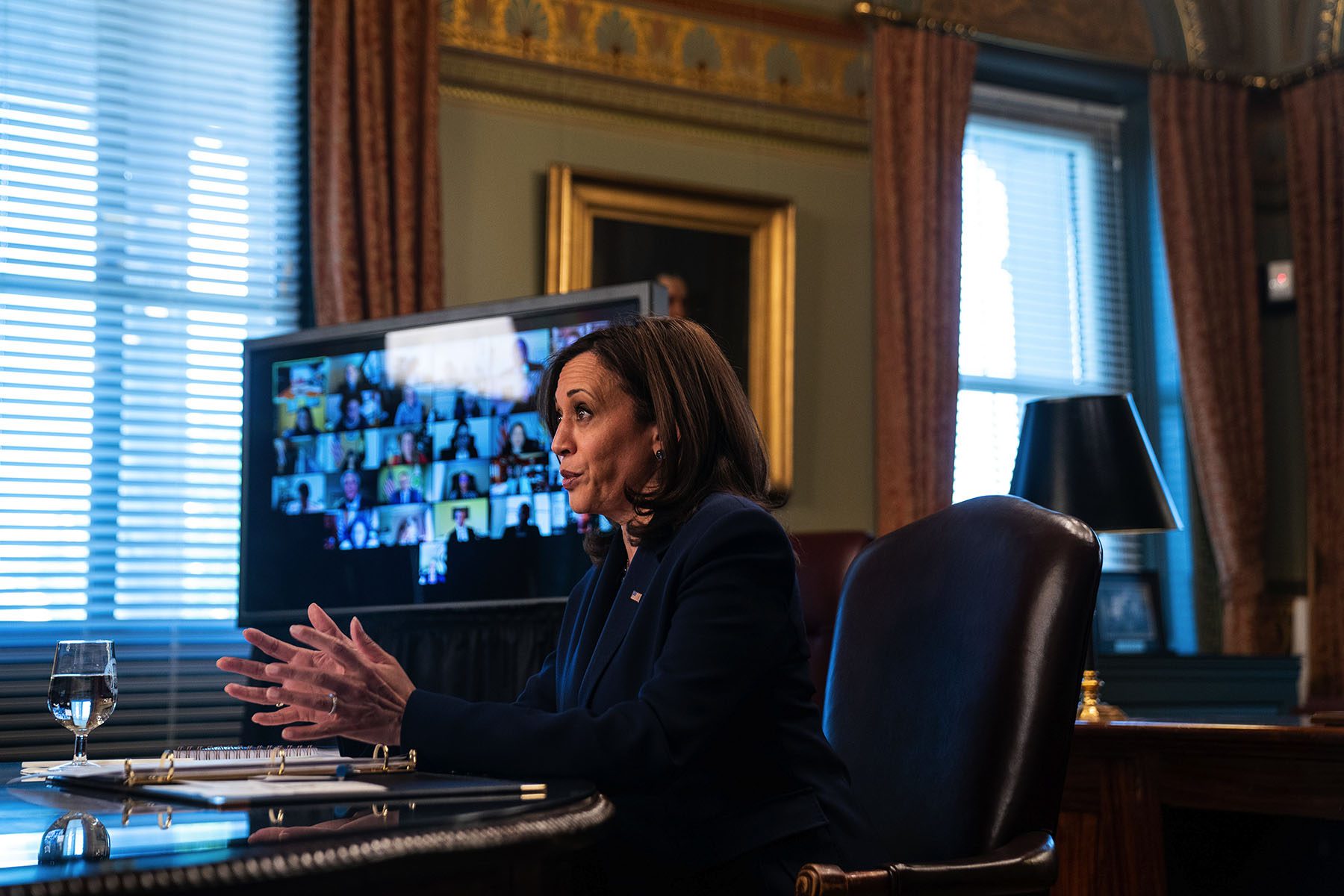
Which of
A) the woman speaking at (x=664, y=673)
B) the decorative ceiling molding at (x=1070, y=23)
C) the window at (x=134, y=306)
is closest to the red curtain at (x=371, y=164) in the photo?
the window at (x=134, y=306)

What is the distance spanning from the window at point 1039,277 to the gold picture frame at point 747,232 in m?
0.95

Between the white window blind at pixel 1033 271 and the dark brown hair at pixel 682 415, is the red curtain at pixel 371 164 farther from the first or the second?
the dark brown hair at pixel 682 415

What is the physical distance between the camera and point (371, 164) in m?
4.45

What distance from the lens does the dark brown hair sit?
1.78 meters

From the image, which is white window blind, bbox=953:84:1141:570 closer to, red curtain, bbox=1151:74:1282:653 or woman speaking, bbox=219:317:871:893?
red curtain, bbox=1151:74:1282:653

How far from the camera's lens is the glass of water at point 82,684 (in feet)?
5.28

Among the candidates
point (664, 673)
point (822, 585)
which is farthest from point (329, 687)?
point (822, 585)

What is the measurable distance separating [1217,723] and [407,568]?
2.04 metres

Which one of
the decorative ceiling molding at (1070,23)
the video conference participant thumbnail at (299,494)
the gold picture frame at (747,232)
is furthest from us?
the decorative ceiling molding at (1070,23)

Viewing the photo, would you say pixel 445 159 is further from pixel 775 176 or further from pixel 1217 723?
pixel 1217 723

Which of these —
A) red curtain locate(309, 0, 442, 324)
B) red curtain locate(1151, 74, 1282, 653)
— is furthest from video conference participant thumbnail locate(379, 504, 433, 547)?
red curtain locate(1151, 74, 1282, 653)

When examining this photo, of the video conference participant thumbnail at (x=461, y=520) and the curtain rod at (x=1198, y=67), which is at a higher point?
the curtain rod at (x=1198, y=67)

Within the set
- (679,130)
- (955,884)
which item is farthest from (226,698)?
(955,884)

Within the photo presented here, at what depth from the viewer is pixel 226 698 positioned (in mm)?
4277
